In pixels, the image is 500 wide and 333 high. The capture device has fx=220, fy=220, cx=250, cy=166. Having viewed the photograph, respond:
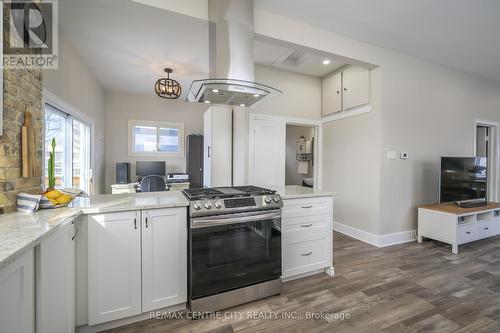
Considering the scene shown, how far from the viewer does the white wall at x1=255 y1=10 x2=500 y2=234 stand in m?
3.15

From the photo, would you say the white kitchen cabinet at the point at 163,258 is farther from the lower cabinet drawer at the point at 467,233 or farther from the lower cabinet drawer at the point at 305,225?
the lower cabinet drawer at the point at 467,233

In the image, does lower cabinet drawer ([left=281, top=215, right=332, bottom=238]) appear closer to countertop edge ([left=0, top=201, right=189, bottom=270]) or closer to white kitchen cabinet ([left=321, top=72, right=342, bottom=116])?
countertop edge ([left=0, top=201, right=189, bottom=270])

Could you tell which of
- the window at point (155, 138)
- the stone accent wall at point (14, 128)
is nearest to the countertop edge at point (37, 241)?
the stone accent wall at point (14, 128)

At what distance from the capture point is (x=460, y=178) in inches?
131

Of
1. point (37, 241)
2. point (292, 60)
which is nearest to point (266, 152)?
point (292, 60)

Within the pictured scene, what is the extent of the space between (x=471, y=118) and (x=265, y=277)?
478 cm

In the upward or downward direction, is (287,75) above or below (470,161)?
above

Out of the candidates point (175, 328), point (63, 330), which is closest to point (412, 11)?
point (175, 328)

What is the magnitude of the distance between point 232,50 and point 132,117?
3803 mm

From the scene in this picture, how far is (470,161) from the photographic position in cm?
335


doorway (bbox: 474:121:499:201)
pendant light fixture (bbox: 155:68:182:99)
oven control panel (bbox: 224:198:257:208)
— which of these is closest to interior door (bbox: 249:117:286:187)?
pendant light fixture (bbox: 155:68:182:99)

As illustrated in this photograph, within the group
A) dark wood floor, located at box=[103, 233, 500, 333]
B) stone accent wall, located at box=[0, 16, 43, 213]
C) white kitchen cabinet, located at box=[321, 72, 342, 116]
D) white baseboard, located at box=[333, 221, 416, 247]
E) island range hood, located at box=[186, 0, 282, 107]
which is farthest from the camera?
white kitchen cabinet, located at box=[321, 72, 342, 116]

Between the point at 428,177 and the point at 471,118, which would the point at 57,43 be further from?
the point at 471,118

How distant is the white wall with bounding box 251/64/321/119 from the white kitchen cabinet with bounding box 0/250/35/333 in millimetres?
3052
